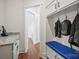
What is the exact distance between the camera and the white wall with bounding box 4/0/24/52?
521 centimetres

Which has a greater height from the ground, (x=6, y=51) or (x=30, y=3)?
(x=30, y=3)

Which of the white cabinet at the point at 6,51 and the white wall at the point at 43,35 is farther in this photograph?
the white wall at the point at 43,35

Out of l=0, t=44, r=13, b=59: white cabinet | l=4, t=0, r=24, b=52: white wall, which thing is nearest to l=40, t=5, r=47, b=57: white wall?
l=0, t=44, r=13, b=59: white cabinet

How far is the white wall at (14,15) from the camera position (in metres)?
5.21

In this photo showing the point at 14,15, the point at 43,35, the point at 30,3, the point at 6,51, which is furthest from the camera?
the point at 14,15

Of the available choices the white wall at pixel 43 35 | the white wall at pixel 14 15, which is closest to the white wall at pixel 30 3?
the white wall at pixel 14 15

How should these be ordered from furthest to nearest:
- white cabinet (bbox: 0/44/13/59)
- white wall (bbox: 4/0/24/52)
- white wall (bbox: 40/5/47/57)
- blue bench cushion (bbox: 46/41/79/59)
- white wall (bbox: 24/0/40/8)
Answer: white wall (bbox: 4/0/24/52), white wall (bbox: 24/0/40/8), white wall (bbox: 40/5/47/57), white cabinet (bbox: 0/44/13/59), blue bench cushion (bbox: 46/41/79/59)

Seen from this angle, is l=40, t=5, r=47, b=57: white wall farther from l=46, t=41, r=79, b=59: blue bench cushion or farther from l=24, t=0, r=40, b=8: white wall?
l=46, t=41, r=79, b=59: blue bench cushion

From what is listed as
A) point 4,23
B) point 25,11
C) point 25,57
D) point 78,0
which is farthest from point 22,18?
point 78,0

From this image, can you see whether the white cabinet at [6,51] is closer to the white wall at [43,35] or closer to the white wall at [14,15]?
the white wall at [43,35]

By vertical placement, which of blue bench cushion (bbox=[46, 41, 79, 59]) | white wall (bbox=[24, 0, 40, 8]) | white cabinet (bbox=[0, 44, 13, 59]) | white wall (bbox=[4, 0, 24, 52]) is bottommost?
white cabinet (bbox=[0, 44, 13, 59])

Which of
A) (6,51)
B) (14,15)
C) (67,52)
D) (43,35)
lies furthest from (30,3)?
(67,52)

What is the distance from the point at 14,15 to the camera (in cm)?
525

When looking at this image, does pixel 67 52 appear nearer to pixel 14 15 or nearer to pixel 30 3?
pixel 30 3
